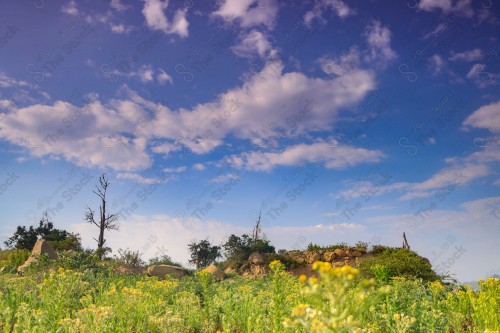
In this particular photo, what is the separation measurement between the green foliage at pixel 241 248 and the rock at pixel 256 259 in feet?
1.68

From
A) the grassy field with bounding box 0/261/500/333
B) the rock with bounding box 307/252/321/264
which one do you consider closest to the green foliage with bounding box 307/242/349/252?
the rock with bounding box 307/252/321/264

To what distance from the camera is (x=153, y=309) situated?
8898mm

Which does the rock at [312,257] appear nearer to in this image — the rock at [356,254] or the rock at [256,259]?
the rock at [356,254]

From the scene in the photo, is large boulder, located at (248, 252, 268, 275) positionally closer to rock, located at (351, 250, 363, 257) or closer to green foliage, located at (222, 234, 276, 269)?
green foliage, located at (222, 234, 276, 269)

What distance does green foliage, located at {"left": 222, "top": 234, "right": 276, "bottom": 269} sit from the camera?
31500mm

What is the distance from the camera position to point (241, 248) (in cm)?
3228

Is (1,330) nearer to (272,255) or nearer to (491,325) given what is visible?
(491,325)

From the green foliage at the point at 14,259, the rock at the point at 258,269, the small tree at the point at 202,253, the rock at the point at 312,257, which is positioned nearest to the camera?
the green foliage at the point at 14,259

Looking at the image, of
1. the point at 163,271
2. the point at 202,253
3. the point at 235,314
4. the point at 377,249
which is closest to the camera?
the point at 235,314

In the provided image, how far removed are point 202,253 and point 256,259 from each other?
45.1ft

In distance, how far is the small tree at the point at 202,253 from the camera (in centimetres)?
4225

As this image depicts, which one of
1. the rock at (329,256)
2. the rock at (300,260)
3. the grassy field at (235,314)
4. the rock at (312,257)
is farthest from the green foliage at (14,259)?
the rock at (329,256)

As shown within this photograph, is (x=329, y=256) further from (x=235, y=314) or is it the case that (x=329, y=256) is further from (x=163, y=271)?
(x=235, y=314)

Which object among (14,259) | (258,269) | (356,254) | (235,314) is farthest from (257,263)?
(235,314)
